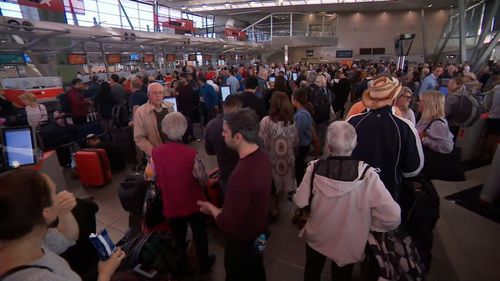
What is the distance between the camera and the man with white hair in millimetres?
3283

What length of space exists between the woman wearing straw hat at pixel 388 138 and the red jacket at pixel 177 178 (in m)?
1.41

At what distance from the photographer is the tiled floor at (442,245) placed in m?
2.57

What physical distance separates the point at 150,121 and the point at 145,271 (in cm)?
188

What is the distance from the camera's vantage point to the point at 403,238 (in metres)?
1.84

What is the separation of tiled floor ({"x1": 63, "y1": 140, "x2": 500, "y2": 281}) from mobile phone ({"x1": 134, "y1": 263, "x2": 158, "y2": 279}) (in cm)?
69

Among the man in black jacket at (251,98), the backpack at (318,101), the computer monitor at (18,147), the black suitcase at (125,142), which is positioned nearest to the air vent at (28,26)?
the black suitcase at (125,142)

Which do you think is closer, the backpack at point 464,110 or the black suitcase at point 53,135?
the backpack at point 464,110

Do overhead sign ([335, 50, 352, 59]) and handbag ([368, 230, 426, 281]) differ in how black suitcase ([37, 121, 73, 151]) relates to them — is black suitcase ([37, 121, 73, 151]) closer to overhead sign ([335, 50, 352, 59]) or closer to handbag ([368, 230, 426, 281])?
handbag ([368, 230, 426, 281])

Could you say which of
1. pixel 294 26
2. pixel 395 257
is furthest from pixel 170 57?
pixel 294 26

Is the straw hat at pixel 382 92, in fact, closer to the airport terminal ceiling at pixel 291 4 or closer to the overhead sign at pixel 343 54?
the airport terminal ceiling at pixel 291 4

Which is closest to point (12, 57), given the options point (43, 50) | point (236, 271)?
point (43, 50)

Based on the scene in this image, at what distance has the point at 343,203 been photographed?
5.72ft

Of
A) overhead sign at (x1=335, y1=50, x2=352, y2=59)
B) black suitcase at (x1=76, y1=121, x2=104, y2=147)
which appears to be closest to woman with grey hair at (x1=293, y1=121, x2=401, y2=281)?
black suitcase at (x1=76, y1=121, x2=104, y2=147)

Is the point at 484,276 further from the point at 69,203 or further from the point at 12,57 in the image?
the point at 12,57
